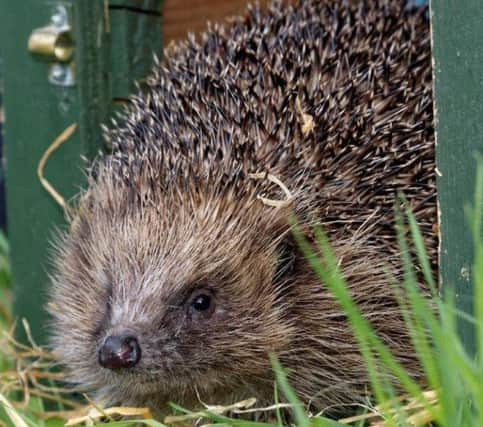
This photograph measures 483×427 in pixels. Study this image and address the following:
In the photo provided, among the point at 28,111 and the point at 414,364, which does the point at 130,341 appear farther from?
the point at 28,111

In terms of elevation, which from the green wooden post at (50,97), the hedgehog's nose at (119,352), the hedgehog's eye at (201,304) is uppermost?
the green wooden post at (50,97)

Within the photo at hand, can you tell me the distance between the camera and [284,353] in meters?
3.14

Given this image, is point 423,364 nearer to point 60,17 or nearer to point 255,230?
point 255,230

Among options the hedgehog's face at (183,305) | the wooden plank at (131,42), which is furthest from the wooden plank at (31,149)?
the hedgehog's face at (183,305)

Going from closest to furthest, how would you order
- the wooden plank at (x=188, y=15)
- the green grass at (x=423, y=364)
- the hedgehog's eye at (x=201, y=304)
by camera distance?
the green grass at (x=423, y=364), the hedgehog's eye at (x=201, y=304), the wooden plank at (x=188, y=15)

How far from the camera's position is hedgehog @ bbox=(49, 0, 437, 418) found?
3039 millimetres

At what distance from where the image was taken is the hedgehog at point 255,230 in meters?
3.04

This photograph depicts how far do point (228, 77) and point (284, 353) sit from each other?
35.5 inches

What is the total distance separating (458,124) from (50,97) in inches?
70.5

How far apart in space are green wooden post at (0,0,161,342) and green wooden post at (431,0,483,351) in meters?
1.54

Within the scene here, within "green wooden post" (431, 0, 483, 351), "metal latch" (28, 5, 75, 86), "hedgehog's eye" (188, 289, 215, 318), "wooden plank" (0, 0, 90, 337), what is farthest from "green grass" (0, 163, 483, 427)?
"metal latch" (28, 5, 75, 86)

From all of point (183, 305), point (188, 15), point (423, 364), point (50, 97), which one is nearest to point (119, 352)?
point (183, 305)

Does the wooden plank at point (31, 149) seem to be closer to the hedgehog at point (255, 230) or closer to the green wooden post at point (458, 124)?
the hedgehog at point (255, 230)

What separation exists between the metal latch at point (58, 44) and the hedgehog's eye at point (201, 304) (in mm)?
1262
